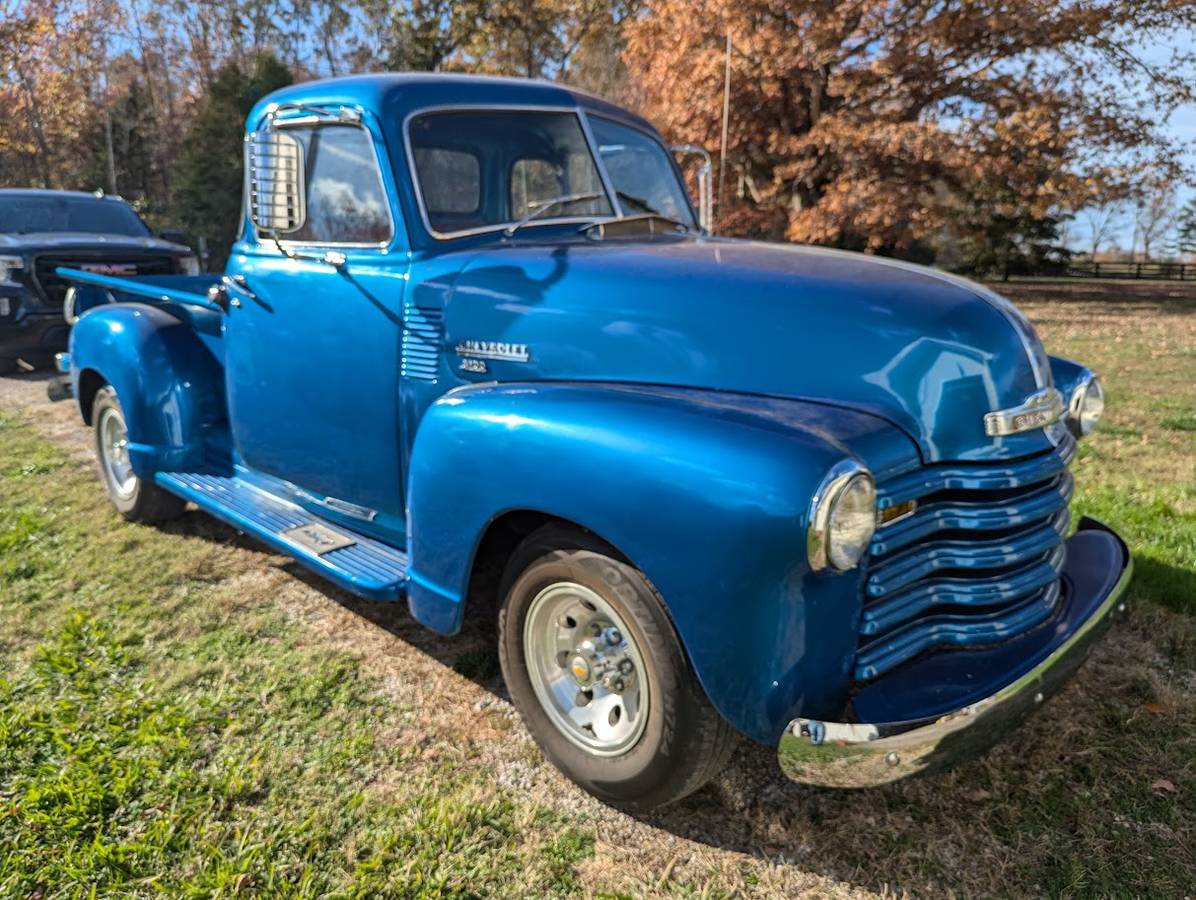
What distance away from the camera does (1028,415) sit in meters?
2.46

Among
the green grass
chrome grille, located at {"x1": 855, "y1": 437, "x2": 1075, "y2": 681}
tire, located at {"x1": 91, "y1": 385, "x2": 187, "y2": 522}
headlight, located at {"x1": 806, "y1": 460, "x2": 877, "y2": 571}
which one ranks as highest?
headlight, located at {"x1": 806, "y1": 460, "x2": 877, "y2": 571}

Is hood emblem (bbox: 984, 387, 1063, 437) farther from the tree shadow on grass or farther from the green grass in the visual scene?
the green grass

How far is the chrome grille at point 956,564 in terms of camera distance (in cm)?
217

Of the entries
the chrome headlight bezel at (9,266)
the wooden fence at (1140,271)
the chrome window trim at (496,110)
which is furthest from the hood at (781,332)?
the wooden fence at (1140,271)

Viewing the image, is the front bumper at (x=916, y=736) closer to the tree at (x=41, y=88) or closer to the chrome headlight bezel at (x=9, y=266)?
the chrome headlight bezel at (x=9, y=266)

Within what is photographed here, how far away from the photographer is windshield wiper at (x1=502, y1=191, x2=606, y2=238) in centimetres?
329

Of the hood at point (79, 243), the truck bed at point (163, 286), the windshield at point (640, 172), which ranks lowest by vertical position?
the truck bed at point (163, 286)

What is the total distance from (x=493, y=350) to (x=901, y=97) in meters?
15.4

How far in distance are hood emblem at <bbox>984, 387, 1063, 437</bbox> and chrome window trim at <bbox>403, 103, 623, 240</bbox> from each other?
5.37ft

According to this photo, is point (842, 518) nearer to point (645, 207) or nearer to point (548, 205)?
point (548, 205)

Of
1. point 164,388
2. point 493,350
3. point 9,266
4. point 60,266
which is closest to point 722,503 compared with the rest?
point 493,350

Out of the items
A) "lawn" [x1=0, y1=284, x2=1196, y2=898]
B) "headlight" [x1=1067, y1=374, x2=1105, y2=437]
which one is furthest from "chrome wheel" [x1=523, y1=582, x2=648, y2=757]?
"headlight" [x1=1067, y1=374, x2=1105, y2=437]

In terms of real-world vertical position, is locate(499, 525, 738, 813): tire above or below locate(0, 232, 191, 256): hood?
below

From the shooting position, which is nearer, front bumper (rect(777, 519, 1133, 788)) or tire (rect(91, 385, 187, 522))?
front bumper (rect(777, 519, 1133, 788))
